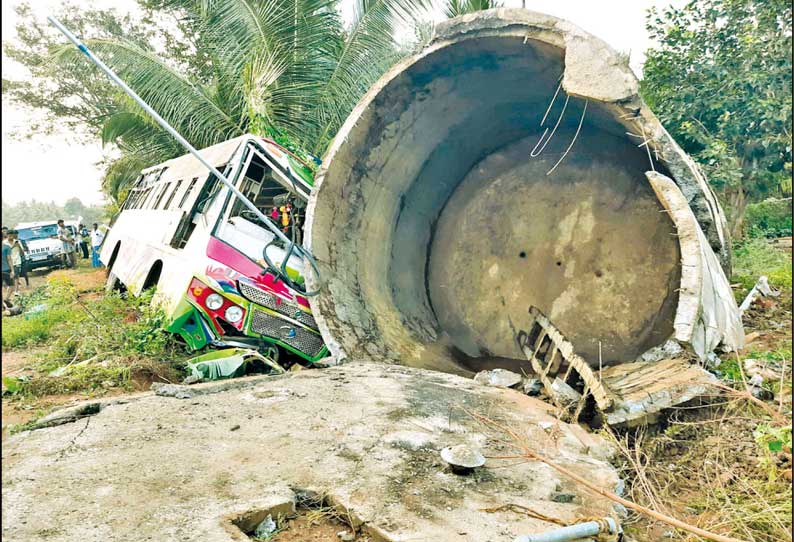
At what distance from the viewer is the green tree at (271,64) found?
9.73 m

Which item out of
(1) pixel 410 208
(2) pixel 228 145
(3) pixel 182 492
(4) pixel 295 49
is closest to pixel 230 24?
(4) pixel 295 49

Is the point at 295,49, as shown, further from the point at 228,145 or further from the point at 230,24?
the point at 228,145

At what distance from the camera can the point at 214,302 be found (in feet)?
16.0

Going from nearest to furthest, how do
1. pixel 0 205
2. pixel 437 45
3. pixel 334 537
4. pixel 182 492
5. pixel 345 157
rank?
pixel 0 205 < pixel 334 537 < pixel 182 492 < pixel 437 45 < pixel 345 157

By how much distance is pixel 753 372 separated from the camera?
3.63 m

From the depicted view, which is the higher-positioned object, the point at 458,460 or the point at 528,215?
the point at 528,215

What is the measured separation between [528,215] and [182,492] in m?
4.91

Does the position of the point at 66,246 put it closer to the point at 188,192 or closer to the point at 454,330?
the point at 188,192

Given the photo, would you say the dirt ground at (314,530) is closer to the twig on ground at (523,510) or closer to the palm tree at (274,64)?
the twig on ground at (523,510)

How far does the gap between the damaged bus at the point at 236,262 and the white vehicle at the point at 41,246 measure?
33.7 ft

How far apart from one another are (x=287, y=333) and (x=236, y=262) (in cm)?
76

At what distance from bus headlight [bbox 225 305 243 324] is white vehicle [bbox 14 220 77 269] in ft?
41.1

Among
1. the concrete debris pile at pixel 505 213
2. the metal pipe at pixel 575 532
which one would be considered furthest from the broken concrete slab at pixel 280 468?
the concrete debris pile at pixel 505 213

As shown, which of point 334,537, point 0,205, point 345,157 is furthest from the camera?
point 345,157
